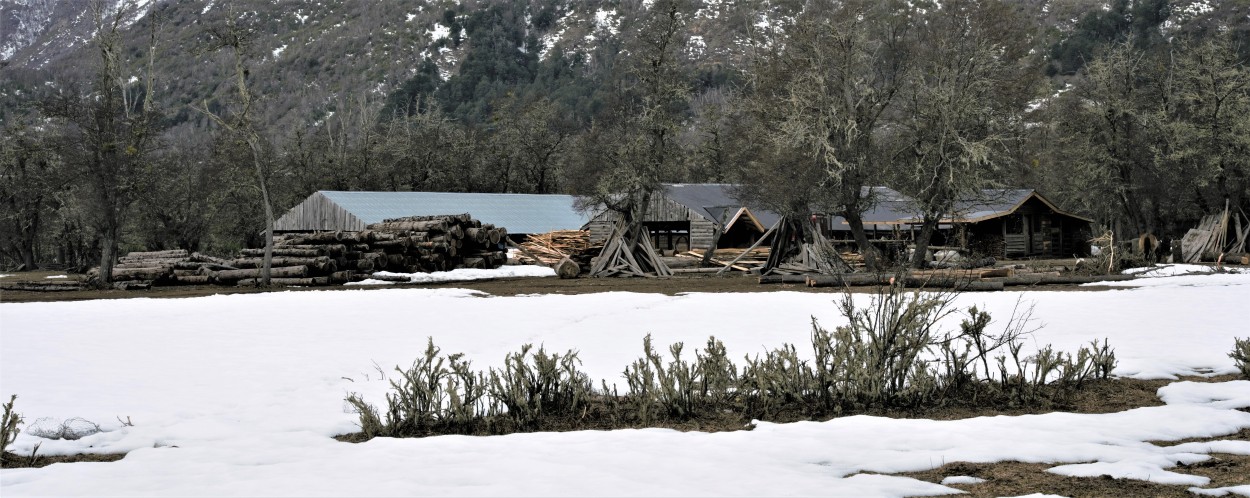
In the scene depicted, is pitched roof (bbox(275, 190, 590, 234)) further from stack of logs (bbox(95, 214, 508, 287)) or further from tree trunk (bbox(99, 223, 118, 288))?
tree trunk (bbox(99, 223, 118, 288))

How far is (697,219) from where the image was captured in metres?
47.1

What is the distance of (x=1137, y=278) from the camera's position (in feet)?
83.4

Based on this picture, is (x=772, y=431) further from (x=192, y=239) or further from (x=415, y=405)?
(x=192, y=239)

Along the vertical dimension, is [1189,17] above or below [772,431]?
above

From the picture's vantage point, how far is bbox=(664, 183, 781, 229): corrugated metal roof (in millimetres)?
46750

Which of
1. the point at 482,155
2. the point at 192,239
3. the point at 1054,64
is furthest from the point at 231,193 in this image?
the point at 1054,64

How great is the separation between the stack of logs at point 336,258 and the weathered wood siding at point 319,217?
1264 cm

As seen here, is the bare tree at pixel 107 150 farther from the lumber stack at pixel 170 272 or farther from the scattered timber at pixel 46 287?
the scattered timber at pixel 46 287

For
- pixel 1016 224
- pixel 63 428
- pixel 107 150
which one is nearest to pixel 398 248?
pixel 107 150

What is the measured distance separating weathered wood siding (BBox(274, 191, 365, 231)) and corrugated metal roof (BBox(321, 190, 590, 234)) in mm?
334

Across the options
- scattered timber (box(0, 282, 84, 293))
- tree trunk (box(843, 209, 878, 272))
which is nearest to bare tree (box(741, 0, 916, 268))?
tree trunk (box(843, 209, 878, 272))

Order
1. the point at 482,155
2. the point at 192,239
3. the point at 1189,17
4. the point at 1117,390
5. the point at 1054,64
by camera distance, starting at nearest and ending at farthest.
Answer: the point at 1117,390, the point at 192,239, the point at 482,155, the point at 1054,64, the point at 1189,17

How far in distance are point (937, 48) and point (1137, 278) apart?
1266cm

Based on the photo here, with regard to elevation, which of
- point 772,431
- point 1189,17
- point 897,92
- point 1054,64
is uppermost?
point 1189,17
